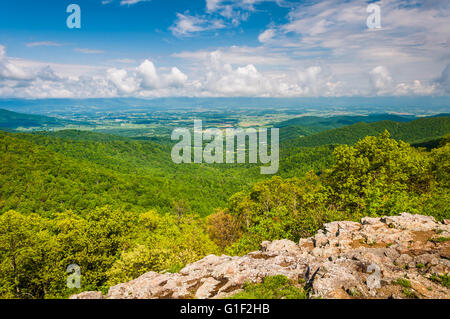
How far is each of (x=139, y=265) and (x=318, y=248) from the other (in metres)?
19.1

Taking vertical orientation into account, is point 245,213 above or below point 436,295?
below

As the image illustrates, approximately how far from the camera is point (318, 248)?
1678cm

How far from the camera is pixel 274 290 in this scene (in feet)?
38.3

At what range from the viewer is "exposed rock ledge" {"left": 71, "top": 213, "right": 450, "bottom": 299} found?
34.6 feet

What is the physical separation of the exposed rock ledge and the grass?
2.19ft

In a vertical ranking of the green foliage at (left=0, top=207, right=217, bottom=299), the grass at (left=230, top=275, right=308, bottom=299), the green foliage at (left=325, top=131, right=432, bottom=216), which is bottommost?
the green foliage at (left=0, top=207, right=217, bottom=299)

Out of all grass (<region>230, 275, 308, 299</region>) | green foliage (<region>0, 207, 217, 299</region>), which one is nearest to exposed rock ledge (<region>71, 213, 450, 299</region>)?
grass (<region>230, 275, 308, 299</region>)

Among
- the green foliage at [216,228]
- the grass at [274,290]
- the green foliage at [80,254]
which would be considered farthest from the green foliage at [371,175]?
the green foliage at [80,254]

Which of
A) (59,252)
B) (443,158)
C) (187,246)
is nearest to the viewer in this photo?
(59,252)

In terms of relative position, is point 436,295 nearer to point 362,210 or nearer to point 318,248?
point 318,248

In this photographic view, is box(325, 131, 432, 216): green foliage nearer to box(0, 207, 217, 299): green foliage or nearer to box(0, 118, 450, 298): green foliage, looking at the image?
box(0, 118, 450, 298): green foliage

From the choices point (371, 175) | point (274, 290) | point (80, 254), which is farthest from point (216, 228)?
point (274, 290)

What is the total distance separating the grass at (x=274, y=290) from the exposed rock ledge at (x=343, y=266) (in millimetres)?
668

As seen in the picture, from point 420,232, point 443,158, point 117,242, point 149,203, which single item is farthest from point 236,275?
point 149,203
